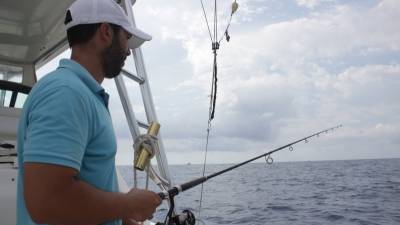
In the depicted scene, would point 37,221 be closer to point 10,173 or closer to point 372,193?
point 10,173

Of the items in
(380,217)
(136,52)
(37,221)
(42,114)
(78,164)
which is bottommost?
(380,217)

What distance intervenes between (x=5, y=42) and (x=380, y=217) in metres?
13.3

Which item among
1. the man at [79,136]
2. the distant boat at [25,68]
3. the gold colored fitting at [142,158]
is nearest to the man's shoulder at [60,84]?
the man at [79,136]

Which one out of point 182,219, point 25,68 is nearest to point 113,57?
point 182,219

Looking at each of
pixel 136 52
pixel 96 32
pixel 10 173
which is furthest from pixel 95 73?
pixel 136 52

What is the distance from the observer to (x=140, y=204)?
1474 mm

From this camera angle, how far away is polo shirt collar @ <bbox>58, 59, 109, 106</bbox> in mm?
1497

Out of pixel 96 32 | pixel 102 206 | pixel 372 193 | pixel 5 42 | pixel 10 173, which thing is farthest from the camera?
pixel 372 193

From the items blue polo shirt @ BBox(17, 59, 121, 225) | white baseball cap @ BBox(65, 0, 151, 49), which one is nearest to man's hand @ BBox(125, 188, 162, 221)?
blue polo shirt @ BBox(17, 59, 121, 225)

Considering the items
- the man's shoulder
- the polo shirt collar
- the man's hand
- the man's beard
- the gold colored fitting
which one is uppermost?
the man's beard

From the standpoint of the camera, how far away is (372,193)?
23.2 meters

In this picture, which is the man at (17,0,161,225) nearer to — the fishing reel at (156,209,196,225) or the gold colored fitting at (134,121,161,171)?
the gold colored fitting at (134,121,161,171)

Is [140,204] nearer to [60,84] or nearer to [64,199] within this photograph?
[64,199]

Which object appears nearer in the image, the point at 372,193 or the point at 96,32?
the point at 96,32
